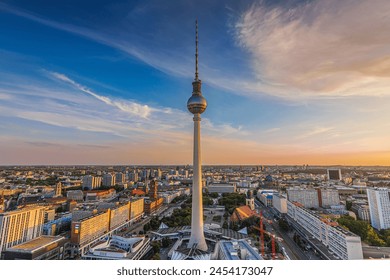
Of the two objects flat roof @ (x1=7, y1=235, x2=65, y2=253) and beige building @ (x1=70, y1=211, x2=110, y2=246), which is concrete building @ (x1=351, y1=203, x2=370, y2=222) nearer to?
beige building @ (x1=70, y1=211, x2=110, y2=246)

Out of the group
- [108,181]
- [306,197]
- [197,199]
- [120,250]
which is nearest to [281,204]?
[306,197]

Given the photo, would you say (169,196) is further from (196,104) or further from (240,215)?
(196,104)

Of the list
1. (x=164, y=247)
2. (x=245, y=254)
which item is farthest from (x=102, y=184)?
(x=245, y=254)

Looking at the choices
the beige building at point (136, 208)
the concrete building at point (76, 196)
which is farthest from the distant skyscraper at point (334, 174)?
the concrete building at point (76, 196)

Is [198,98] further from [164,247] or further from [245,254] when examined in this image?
[164,247]

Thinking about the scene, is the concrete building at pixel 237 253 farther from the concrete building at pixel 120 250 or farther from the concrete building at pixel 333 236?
the concrete building at pixel 333 236
